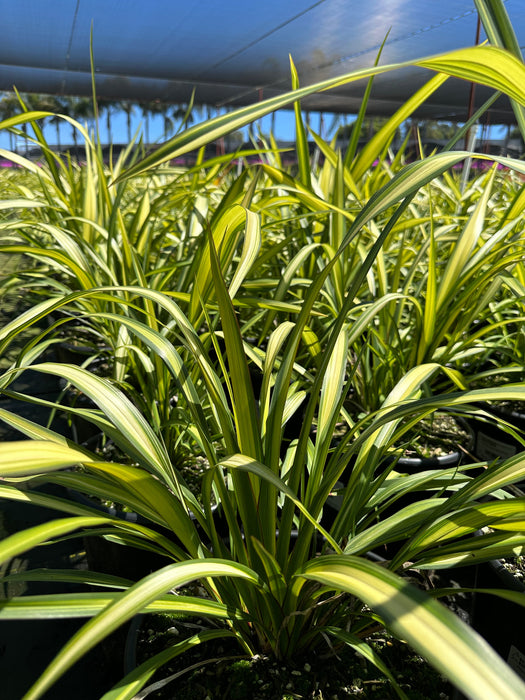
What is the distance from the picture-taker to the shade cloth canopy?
550 cm

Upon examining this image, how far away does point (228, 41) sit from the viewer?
694cm

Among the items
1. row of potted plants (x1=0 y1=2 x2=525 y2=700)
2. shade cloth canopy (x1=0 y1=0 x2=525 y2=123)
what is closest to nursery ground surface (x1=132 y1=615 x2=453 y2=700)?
row of potted plants (x1=0 y1=2 x2=525 y2=700)

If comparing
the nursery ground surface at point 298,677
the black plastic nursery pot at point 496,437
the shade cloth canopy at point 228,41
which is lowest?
the nursery ground surface at point 298,677

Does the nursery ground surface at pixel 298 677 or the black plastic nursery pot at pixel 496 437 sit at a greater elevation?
the black plastic nursery pot at pixel 496 437

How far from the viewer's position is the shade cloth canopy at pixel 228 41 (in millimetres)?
5504

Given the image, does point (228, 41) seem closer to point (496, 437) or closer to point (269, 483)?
point (496, 437)

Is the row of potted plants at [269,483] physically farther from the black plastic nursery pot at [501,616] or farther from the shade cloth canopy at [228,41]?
the shade cloth canopy at [228,41]

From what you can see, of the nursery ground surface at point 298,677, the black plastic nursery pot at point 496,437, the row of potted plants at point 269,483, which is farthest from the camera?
the black plastic nursery pot at point 496,437

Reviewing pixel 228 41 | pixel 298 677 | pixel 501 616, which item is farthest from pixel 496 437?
pixel 228 41

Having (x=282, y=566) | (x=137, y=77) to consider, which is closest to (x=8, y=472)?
(x=282, y=566)

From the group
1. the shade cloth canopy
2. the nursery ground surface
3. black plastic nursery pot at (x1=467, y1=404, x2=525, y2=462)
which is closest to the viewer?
the nursery ground surface

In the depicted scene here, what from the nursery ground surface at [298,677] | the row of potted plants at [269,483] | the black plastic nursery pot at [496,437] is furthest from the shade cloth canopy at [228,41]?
the nursery ground surface at [298,677]

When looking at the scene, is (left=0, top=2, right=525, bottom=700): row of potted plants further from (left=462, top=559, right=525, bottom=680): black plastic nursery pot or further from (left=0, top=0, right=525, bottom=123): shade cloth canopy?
(left=0, top=0, right=525, bottom=123): shade cloth canopy

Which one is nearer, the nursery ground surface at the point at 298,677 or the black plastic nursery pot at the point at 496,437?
the nursery ground surface at the point at 298,677
